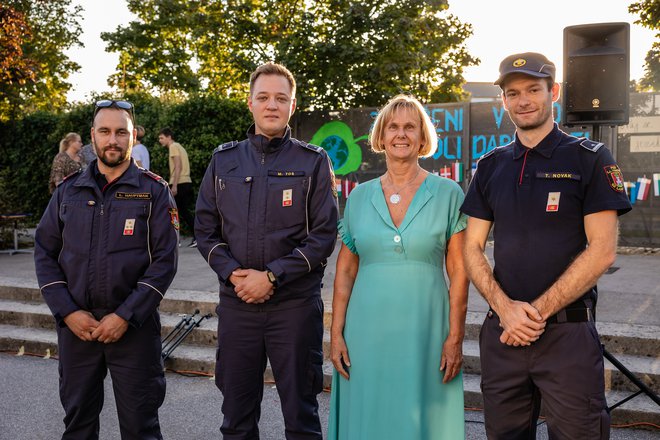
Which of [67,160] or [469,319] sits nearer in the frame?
[469,319]

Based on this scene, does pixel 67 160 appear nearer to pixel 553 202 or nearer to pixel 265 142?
pixel 265 142

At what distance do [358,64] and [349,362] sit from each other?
11929 millimetres

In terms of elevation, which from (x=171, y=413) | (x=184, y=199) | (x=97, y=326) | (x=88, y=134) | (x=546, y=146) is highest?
(x=88, y=134)

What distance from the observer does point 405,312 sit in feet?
9.25

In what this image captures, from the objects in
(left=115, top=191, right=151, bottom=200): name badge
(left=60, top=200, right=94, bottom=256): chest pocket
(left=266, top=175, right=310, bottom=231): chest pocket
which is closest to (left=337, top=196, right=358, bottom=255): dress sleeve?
(left=266, top=175, right=310, bottom=231): chest pocket

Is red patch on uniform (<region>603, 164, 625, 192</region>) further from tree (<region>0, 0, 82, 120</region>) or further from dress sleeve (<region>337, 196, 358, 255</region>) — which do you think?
tree (<region>0, 0, 82, 120</region>)

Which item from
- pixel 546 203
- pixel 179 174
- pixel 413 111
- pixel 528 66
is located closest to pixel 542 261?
pixel 546 203

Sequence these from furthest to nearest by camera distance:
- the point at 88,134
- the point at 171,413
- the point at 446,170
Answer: the point at 88,134, the point at 446,170, the point at 171,413

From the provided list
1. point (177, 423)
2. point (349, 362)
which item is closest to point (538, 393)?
point (349, 362)

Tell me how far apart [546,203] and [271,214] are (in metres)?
→ 1.29

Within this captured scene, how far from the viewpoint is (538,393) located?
266 centimetres

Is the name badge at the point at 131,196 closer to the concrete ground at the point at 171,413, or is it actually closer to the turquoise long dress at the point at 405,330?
the turquoise long dress at the point at 405,330

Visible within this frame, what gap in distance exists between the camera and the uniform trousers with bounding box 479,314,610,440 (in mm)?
2479

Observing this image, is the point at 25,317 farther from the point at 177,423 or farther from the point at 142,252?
the point at 142,252
